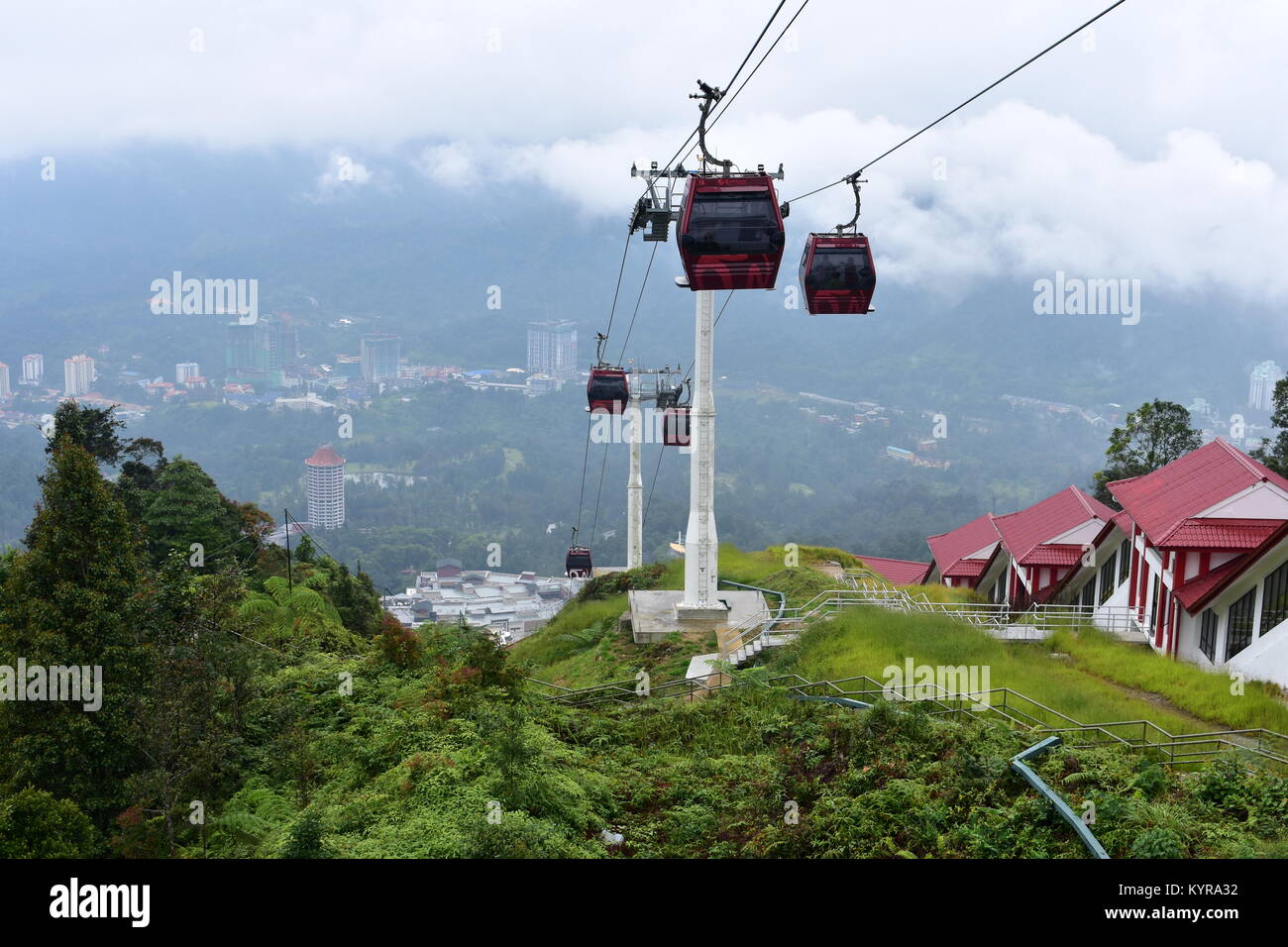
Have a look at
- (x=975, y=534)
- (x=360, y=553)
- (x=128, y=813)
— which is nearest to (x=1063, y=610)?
(x=975, y=534)

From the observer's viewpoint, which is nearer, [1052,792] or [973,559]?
[1052,792]

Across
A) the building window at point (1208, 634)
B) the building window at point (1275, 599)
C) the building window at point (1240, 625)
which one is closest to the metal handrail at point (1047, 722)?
the building window at point (1275, 599)

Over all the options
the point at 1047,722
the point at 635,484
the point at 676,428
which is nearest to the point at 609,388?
the point at 676,428

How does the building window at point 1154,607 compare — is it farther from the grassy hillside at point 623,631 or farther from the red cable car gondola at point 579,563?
the red cable car gondola at point 579,563

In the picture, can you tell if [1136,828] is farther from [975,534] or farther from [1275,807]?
[975,534]

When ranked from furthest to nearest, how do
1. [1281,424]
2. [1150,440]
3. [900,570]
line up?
[900,570], [1150,440], [1281,424]

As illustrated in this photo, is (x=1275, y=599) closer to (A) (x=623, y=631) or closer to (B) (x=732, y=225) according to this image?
(B) (x=732, y=225)
